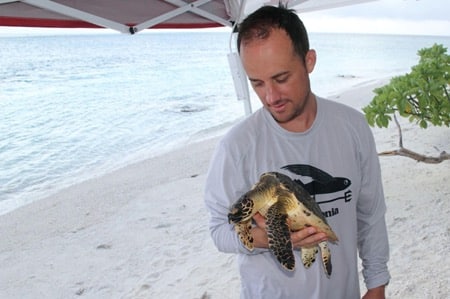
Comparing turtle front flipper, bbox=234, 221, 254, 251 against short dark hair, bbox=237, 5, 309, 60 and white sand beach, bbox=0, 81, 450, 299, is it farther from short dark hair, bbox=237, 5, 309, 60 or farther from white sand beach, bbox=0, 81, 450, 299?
white sand beach, bbox=0, 81, 450, 299

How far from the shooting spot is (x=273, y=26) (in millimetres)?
1142

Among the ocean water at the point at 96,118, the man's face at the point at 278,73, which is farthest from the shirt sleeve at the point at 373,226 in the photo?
the ocean water at the point at 96,118

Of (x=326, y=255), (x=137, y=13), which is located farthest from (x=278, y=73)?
(x=137, y=13)

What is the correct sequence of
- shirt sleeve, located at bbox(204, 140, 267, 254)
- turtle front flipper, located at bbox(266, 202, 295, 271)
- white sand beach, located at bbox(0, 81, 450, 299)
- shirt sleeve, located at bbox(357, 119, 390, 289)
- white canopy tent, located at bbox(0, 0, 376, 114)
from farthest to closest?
white sand beach, located at bbox(0, 81, 450, 299), white canopy tent, located at bbox(0, 0, 376, 114), shirt sleeve, located at bbox(357, 119, 390, 289), shirt sleeve, located at bbox(204, 140, 267, 254), turtle front flipper, located at bbox(266, 202, 295, 271)

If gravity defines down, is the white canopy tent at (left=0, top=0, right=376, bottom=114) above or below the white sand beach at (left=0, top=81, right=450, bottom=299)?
above

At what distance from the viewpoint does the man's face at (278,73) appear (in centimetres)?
114

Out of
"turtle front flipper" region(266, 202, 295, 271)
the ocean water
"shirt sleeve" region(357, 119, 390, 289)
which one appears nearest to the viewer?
"turtle front flipper" region(266, 202, 295, 271)

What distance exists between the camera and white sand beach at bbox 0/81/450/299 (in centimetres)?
362

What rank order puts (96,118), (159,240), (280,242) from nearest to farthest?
(280,242)
(159,240)
(96,118)

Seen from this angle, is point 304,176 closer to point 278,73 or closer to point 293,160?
point 293,160

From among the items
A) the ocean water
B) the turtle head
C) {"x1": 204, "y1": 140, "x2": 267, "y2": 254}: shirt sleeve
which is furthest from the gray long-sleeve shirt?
the ocean water

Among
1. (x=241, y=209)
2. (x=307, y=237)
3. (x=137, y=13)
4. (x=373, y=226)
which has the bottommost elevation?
(x=373, y=226)

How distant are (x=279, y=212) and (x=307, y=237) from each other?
→ 0.11 metres

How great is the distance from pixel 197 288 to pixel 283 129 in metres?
2.76
